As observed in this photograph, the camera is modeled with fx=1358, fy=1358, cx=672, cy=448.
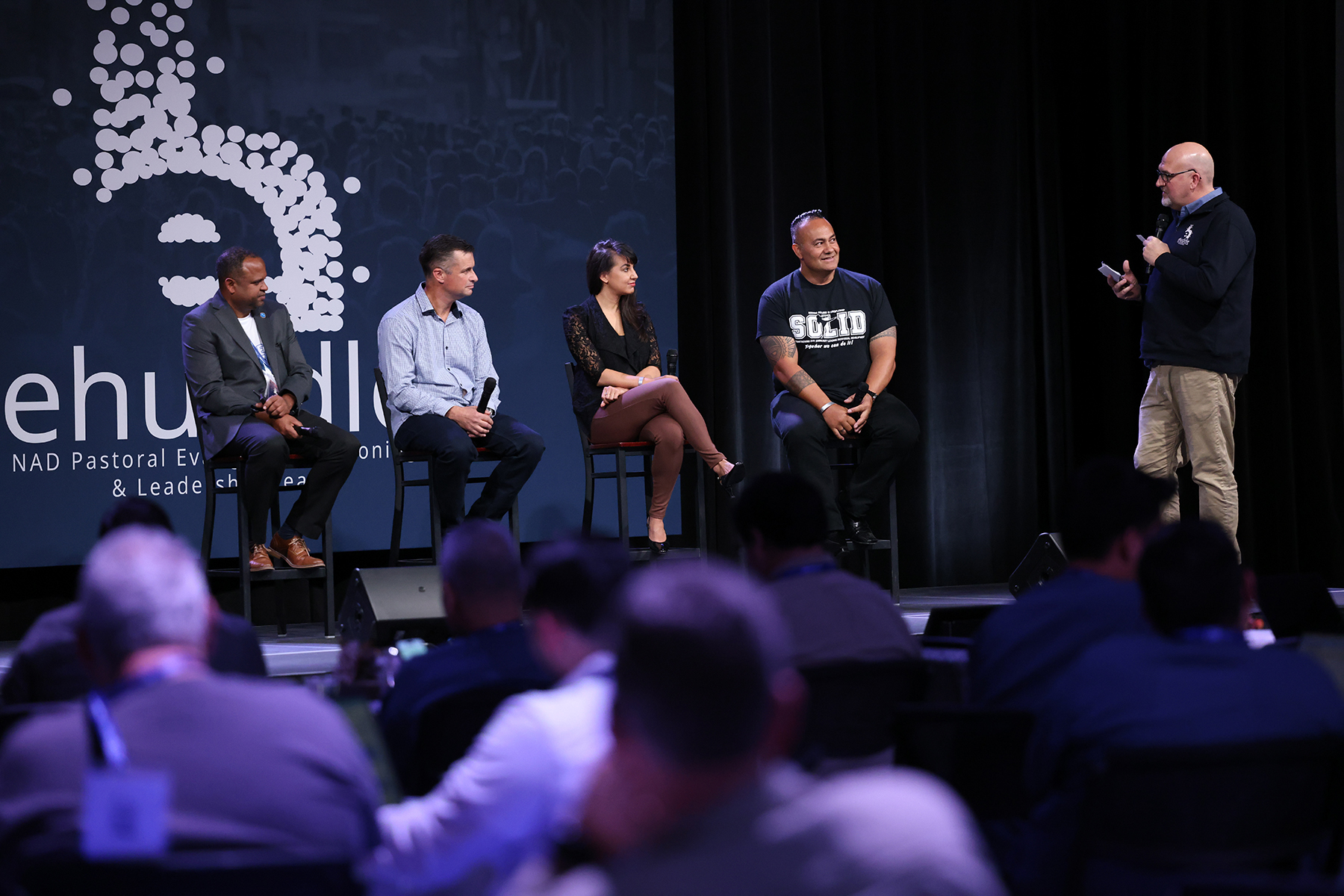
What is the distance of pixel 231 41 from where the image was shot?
523cm

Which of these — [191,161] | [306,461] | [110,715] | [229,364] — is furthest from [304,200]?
[110,715]

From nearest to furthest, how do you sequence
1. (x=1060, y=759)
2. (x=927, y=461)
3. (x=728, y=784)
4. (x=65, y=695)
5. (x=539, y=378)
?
(x=728, y=784)
(x=1060, y=759)
(x=65, y=695)
(x=539, y=378)
(x=927, y=461)

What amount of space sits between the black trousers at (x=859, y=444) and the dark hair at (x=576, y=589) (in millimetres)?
3371

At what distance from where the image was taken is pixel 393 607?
10.7ft

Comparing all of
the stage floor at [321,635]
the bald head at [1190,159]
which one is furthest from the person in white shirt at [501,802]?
the bald head at [1190,159]

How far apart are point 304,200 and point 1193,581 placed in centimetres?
439

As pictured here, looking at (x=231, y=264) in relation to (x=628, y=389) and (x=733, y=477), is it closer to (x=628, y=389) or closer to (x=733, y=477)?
(x=628, y=389)

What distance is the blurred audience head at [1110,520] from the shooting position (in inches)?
89.0

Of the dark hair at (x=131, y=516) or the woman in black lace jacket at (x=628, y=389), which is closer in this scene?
the dark hair at (x=131, y=516)

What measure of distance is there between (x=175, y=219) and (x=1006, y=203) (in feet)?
12.1

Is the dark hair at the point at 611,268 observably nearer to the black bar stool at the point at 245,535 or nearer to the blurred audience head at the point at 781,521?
the black bar stool at the point at 245,535

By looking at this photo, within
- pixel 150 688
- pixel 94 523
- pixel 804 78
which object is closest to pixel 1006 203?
pixel 804 78

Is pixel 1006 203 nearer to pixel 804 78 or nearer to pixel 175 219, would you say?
pixel 804 78

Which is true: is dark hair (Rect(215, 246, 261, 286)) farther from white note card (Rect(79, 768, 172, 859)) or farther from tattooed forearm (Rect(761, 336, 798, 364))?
white note card (Rect(79, 768, 172, 859))
